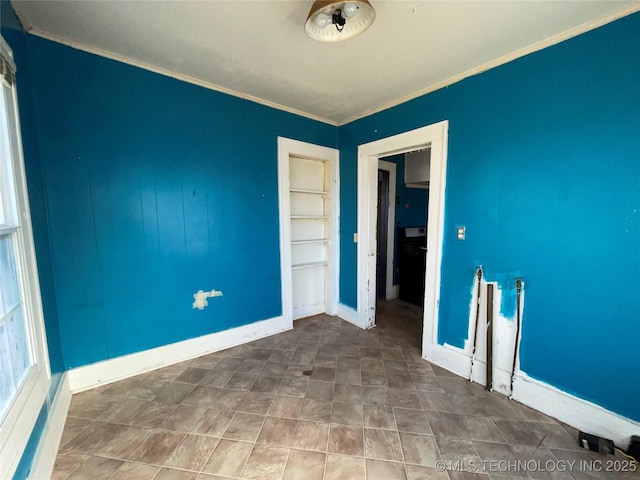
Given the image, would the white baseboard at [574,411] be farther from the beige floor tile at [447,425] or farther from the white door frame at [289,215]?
the white door frame at [289,215]

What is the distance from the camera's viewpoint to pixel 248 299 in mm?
2764

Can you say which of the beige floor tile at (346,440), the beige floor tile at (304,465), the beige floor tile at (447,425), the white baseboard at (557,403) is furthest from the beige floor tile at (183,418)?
the white baseboard at (557,403)

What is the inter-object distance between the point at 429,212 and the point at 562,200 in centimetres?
93

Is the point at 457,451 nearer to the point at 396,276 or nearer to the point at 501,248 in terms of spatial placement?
the point at 501,248

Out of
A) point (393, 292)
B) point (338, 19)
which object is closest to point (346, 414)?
point (338, 19)

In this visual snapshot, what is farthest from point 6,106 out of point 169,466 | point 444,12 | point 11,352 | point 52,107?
point 444,12

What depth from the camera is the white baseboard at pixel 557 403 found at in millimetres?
1505

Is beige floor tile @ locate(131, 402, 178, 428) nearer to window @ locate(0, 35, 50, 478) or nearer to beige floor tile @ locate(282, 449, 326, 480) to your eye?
window @ locate(0, 35, 50, 478)

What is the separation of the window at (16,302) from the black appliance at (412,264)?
4079 millimetres

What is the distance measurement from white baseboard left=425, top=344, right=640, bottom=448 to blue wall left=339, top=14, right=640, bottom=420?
62 millimetres

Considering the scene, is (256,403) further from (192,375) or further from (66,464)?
(66,464)

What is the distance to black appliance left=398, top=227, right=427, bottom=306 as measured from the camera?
393 cm

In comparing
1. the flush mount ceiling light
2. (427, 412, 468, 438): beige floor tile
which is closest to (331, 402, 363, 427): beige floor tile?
(427, 412, 468, 438): beige floor tile

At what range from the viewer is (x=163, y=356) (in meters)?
2.29
